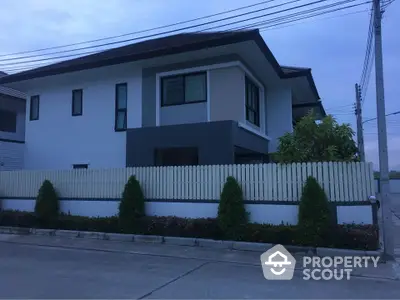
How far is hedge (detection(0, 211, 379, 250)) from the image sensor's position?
348 inches

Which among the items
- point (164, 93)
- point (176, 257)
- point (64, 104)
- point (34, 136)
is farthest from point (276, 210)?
point (34, 136)

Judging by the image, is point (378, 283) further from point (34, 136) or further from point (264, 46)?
point (34, 136)

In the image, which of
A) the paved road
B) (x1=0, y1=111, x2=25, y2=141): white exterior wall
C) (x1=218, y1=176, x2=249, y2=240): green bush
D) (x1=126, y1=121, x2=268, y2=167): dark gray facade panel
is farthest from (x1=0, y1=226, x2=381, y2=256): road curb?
(x1=0, y1=111, x2=25, y2=141): white exterior wall

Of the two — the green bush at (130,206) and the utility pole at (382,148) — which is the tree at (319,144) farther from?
the green bush at (130,206)

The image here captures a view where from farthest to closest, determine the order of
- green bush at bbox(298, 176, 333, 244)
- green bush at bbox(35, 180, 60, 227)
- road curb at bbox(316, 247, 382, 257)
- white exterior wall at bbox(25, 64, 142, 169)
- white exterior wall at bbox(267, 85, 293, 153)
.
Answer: white exterior wall at bbox(267, 85, 293, 153)
white exterior wall at bbox(25, 64, 142, 169)
green bush at bbox(35, 180, 60, 227)
green bush at bbox(298, 176, 333, 244)
road curb at bbox(316, 247, 382, 257)

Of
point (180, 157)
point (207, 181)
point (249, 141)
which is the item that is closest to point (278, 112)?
point (249, 141)

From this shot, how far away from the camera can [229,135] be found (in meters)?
12.2

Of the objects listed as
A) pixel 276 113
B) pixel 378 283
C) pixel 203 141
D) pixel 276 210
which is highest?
pixel 276 113

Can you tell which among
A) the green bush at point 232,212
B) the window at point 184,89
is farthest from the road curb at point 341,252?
the window at point 184,89

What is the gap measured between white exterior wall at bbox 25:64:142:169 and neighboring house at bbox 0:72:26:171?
0.94 meters

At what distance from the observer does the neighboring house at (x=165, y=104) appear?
42.4ft

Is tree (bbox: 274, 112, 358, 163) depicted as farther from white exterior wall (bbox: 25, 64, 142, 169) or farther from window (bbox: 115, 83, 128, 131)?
window (bbox: 115, 83, 128, 131)

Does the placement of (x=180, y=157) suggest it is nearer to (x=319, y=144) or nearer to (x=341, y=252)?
(x=319, y=144)

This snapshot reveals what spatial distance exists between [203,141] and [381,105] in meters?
5.53
